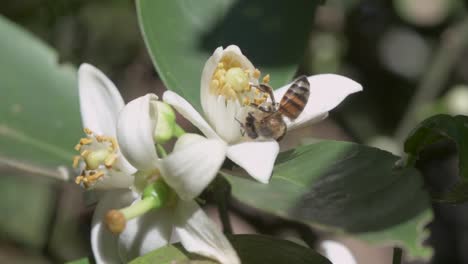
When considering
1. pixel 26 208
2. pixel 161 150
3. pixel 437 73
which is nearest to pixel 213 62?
pixel 161 150

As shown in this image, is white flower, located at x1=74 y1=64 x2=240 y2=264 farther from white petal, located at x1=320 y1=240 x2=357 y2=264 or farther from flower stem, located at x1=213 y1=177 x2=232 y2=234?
white petal, located at x1=320 y1=240 x2=357 y2=264

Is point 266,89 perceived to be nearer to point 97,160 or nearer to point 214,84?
point 214,84

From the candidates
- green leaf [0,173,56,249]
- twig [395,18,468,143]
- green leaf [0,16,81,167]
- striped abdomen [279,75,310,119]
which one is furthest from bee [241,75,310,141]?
twig [395,18,468,143]

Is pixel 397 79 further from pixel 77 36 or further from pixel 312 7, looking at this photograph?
pixel 312 7

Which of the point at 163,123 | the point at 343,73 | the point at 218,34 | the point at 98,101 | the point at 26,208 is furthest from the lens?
the point at 343,73

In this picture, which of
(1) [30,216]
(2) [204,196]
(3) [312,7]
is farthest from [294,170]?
(1) [30,216]

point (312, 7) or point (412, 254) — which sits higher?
point (312, 7)
